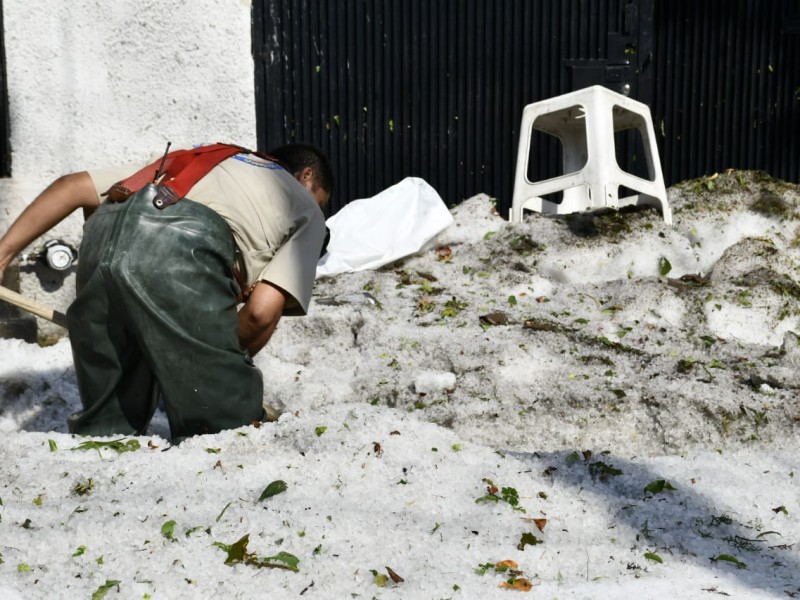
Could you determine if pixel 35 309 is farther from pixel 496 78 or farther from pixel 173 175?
pixel 496 78

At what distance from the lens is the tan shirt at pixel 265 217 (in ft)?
11.2

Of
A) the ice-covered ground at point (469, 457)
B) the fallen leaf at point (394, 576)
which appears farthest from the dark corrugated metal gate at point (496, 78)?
the fallen leaf at point (394, 576)

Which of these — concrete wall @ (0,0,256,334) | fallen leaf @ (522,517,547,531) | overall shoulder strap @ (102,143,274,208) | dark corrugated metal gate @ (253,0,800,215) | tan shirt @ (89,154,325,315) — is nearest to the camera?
fallen leaf @ (522,517,547,531)

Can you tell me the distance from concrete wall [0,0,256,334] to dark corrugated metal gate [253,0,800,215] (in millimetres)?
244

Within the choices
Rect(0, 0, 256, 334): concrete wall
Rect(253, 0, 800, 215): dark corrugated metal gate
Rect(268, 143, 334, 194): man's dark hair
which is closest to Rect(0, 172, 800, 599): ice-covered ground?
Rect(268, 143, 334, 194): man's dark hair

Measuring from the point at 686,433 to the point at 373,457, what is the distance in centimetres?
125

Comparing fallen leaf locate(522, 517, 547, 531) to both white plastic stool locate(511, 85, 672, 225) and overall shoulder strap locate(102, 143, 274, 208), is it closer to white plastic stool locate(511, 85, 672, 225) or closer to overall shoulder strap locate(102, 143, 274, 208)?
overall shoulder strap locate(102, 143, 274, 208)

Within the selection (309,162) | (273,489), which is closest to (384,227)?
(309,162)

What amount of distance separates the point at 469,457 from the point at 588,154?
117 inches

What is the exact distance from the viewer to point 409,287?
18.2ft

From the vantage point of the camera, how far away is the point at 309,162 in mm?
4031

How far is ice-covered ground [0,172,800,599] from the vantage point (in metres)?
2.49

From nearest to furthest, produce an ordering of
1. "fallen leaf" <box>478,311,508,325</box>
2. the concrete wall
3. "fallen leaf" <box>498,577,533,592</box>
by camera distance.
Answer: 1. "fallen leaf" <box>498,577,533,592</box>
2. "fallen leaf" <box>478,311,508,325</box>
3. the concrete wall

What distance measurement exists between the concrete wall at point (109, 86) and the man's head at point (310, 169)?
2.11m
